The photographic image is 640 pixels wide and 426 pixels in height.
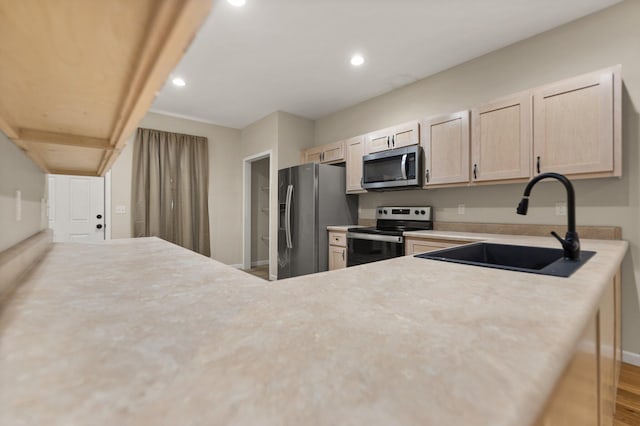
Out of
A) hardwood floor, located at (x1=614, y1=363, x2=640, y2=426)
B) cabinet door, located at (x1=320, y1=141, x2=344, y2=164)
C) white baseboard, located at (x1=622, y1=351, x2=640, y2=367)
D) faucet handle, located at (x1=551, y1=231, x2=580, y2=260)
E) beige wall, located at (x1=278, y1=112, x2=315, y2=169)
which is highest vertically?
beige wall, located at (x1=278, y1=112, x2=315, y2=169)

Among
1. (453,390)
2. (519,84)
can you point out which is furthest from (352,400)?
(519,84)

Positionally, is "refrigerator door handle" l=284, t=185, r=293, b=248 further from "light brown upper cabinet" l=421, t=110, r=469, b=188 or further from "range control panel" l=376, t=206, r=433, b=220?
"light brown upper cabinet" l=421, t=110, r=469, b=188

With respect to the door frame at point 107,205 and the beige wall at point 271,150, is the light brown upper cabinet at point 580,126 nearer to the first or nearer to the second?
the beige wall at point 271,150

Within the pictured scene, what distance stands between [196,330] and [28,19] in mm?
475

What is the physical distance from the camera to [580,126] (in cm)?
204

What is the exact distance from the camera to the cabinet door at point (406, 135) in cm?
305

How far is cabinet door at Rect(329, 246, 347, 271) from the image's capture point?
11.2ft

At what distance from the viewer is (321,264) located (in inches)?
144

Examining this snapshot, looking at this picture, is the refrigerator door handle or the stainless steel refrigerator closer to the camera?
the stainless steel refrigerator

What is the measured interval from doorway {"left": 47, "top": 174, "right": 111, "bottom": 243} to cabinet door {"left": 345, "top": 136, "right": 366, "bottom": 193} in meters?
3.44

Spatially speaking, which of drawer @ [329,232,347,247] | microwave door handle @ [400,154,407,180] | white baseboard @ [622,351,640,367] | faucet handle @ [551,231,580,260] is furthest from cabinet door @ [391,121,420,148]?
white baseboard @ [622,351,640,367]

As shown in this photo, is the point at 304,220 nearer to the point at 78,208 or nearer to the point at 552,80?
the point at 552,80

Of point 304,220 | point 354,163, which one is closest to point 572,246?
point 354,163

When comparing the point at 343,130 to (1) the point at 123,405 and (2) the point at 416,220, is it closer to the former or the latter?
(2) the point at 416,220
